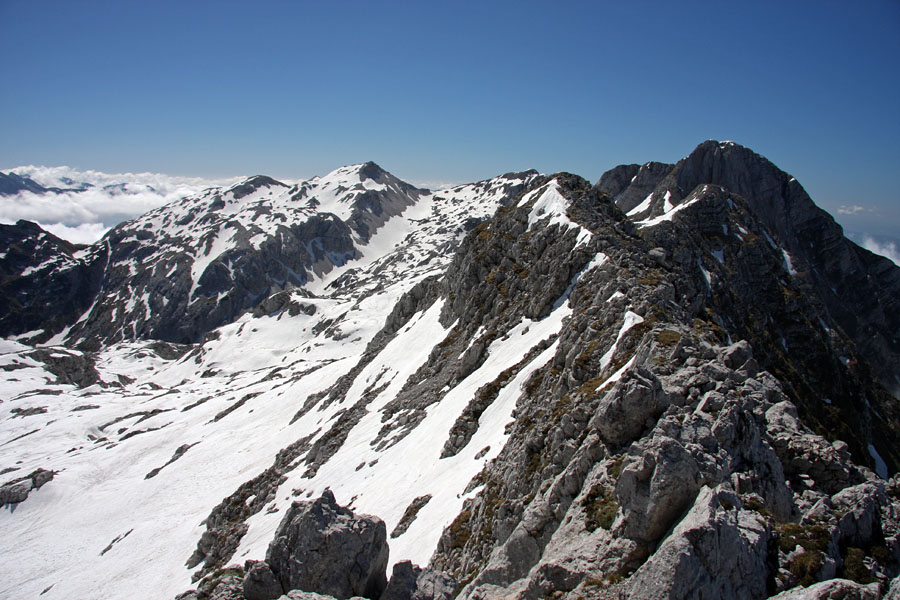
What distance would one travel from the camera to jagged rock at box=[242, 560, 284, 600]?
16.5 m

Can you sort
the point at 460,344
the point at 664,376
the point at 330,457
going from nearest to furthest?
1. the point at 664,376
2. the point at 330,457
3. the point at 460,344

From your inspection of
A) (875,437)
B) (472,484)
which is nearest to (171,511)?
(472,484)

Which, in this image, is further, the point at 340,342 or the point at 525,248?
the point at 340,342

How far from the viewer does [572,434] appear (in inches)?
699

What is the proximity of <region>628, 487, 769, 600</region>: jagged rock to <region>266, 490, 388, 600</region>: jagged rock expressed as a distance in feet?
36.3

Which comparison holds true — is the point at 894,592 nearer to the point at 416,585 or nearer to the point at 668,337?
the point at 668,337

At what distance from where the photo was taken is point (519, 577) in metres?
14.0

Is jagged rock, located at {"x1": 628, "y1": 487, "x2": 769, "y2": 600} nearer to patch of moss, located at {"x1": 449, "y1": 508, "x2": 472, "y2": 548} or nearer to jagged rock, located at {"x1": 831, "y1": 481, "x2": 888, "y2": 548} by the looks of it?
jagged rock, located at {"x1": 831, "y1": 481, "x2": 888, "y2": 548}

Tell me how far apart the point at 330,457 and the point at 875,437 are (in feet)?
210

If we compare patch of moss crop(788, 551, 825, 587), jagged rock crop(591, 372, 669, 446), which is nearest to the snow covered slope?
jagged rock crop(591, 372, 669, 446)

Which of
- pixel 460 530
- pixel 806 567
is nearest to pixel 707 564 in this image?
pixel 806 567

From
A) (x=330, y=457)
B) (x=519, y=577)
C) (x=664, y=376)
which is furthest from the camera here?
(x=330, y=457)

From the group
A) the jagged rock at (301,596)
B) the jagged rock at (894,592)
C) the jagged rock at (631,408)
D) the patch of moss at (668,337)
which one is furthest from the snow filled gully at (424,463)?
the jagged rock at (894,592)

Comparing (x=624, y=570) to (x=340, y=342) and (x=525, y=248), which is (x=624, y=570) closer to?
(x=525, y=248)
